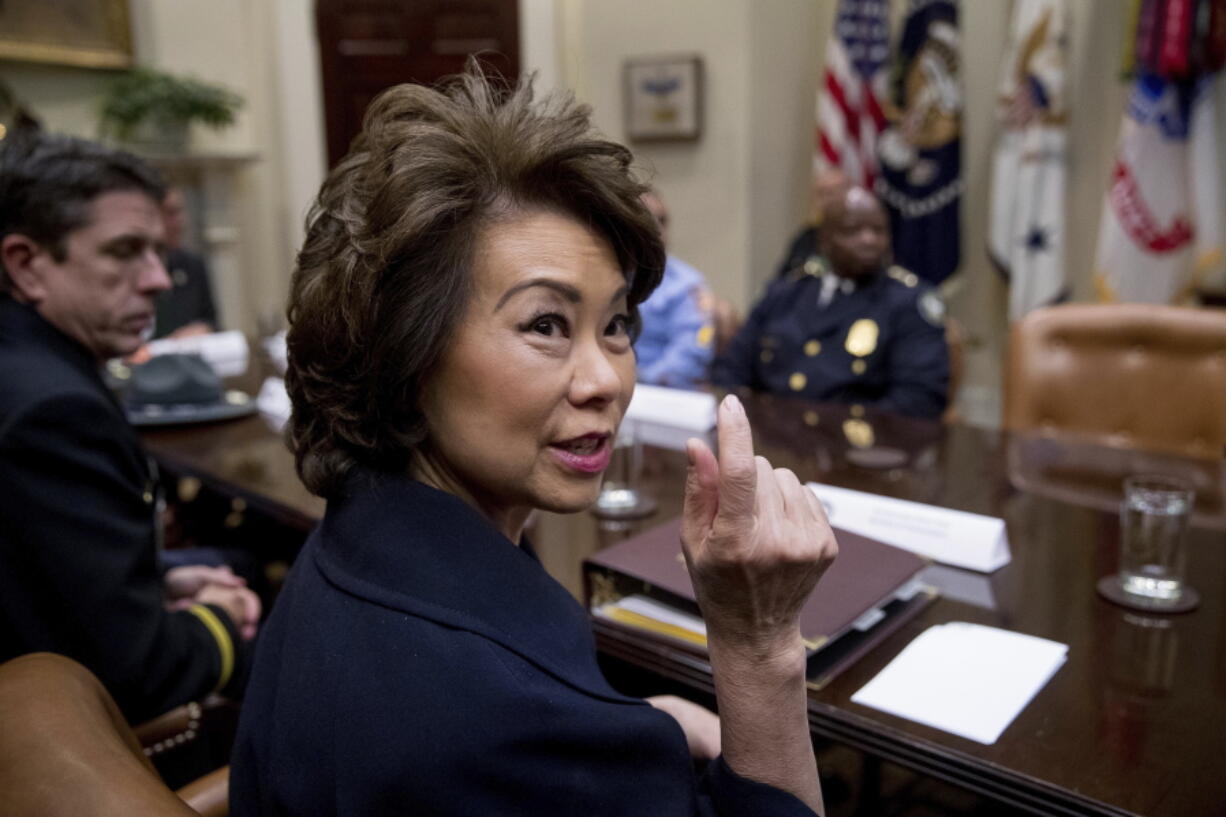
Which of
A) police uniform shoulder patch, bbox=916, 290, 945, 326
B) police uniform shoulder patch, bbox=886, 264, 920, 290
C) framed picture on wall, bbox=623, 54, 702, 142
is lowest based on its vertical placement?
police uniform shoulder patch, bbox=916, 290, 945, 326

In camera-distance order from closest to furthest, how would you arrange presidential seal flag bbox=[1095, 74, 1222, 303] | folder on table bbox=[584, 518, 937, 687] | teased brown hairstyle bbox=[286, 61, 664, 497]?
1. teased brown hairstyle bbox=[286, 61, 664, 497]
2. folder on table bbox=[584, 518, 937, 687]
3. presidential seal flag bbox=[1095, 74, 1222, 303]

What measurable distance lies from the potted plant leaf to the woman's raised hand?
5.10m

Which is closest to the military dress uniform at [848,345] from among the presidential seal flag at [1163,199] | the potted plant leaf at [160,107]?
the presidential seal flag at [1163,199]

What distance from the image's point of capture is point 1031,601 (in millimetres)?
1287

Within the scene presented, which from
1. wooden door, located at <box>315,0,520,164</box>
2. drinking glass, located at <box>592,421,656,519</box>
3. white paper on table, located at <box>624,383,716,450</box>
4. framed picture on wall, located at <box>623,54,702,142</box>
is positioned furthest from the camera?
wooden door, located at <box>315,0,520,164</box>

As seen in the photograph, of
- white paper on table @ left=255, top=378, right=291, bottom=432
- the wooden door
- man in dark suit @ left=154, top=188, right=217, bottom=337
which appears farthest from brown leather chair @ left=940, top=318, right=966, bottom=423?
the wooden door

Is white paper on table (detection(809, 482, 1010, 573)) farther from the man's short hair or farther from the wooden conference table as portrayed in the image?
the man's short hair

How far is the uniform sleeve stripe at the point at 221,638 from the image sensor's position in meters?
1.52

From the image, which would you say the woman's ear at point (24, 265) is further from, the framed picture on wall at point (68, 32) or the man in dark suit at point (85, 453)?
the framed picture on wall at point (68, 32)

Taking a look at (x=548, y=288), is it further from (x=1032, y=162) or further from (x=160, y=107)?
(x=160, y=107)

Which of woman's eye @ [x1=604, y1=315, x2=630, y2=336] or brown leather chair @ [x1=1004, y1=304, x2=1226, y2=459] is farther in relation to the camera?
brown leather chair @ [x1=1004, y1=304, x2=1226, y2=459]

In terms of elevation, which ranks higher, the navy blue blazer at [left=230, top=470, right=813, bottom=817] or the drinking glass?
the navy blue blazer at [left=230, top=470, right=813, bottom=817]

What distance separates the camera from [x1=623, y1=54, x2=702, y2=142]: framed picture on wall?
5.01 meters

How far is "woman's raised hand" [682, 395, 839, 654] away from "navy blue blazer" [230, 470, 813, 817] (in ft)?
0.34
